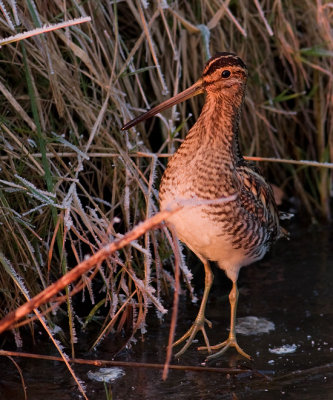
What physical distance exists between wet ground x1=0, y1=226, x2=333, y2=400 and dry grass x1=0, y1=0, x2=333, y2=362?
174mm

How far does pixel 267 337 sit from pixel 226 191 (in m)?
0.76

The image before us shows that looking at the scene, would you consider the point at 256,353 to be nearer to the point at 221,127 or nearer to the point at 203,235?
the point at 203,235

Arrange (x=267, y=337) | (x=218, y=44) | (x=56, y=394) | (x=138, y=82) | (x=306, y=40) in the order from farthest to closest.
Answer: (x=306, y=40), (x=218, y=44), (x=138, y=82), (x=267, y=337), (x=56, y=394)

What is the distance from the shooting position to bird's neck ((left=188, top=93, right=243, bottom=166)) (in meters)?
3.64

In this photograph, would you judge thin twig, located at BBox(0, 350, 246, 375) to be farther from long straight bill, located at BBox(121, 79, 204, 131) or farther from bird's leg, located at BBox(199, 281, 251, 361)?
long straight bill, located at BBox(121, 79, 204, 131)

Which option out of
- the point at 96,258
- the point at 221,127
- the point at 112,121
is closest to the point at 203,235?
the point at 221,127

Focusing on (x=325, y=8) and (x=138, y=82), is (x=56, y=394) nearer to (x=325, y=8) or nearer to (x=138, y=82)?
(x=138, y=82)

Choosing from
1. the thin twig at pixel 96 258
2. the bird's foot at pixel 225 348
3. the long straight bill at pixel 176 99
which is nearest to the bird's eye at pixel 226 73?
the long straight bill at pixel 176 99

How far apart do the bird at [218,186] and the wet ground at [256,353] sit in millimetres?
136

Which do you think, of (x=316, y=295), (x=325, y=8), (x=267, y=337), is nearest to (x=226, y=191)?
(x=267, y=337)

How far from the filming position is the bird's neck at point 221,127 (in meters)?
3.64

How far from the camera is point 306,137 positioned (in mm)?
5406

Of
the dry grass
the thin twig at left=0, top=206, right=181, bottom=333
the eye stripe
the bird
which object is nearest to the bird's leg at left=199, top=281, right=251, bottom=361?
the bird

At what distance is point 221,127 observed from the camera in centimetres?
367
